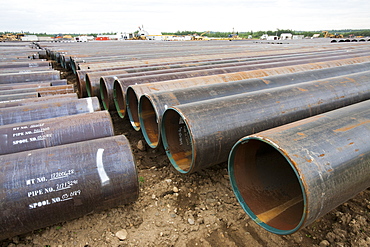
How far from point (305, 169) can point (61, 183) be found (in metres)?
2.01

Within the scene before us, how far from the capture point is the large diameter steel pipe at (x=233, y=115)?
2.49 meters

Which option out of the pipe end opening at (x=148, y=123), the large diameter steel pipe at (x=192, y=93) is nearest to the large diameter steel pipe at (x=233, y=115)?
the large diameter steel pipe at (x=192, y=93)

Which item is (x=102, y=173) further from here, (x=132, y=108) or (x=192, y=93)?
(x=132, y=108)

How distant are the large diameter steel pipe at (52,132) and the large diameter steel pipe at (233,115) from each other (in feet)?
2.76

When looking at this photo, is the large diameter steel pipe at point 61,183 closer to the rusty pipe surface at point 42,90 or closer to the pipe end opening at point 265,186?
the pipe end opening at point 265,186

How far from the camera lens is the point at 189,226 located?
8.32 feet

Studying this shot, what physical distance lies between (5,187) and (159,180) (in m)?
1.78

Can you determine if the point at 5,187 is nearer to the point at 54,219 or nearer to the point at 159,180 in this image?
the point at 54,219

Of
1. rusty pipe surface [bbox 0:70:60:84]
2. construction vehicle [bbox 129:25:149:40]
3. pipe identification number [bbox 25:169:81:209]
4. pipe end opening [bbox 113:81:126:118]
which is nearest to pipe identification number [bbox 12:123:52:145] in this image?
pipe identification number [bbox 25:169:81:209]

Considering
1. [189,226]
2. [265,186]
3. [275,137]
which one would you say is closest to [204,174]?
[189,226]

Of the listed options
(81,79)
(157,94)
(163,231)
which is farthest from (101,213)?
(81,79)

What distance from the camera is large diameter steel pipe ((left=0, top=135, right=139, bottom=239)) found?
1.98m

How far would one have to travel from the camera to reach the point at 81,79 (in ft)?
19.7

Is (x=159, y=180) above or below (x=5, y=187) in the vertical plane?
below
